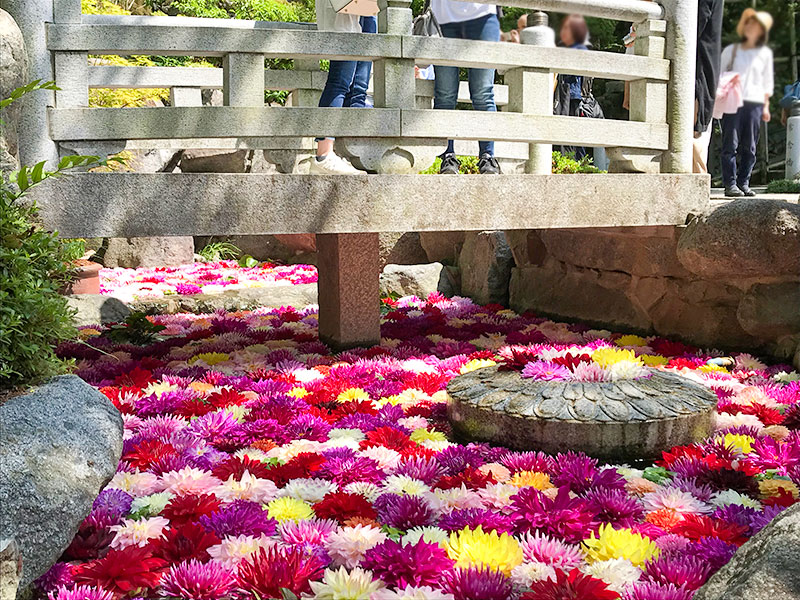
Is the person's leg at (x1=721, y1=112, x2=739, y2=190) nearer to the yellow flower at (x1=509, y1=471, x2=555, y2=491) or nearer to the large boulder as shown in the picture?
the large boulder

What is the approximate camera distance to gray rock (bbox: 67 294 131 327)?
668 cm

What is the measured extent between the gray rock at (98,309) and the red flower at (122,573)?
14.9ft

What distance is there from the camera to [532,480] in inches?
122

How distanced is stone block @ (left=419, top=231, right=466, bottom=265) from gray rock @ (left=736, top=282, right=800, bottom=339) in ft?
11.7

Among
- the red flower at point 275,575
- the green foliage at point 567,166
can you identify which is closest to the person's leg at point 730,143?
the green foliage at point 567,166

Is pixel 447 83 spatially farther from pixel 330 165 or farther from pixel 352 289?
pixel 352 289

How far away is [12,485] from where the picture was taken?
2.06 metres

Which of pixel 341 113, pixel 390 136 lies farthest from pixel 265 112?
pixel 390 136

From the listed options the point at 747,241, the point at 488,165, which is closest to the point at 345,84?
the point at 488,165

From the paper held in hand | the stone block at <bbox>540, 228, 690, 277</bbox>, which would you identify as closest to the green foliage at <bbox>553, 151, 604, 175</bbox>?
the stone block at <bbox>540, 228, 690, 277</bbox>

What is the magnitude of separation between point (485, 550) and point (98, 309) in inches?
199

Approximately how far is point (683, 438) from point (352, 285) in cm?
264

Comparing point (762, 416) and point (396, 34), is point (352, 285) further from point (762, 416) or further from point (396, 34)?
point (762, 416)

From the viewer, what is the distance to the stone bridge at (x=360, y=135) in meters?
4.40
